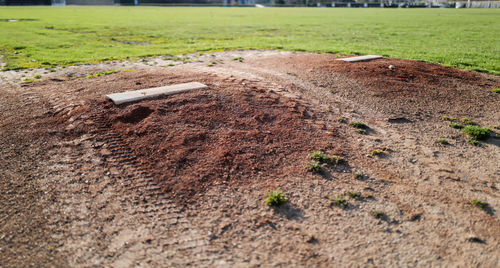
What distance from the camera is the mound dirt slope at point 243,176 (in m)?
3.15

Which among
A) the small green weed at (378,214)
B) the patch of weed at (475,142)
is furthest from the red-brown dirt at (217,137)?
the patch of weed at (475,142)

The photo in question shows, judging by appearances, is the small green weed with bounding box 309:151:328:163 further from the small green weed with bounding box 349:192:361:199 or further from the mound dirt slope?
the small green weed with bounding box 349:192:361:199

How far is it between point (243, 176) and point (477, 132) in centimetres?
389

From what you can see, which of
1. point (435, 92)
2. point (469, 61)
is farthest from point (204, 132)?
point (469, 61)

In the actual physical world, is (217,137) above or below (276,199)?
above

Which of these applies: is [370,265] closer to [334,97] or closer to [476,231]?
[476,231]

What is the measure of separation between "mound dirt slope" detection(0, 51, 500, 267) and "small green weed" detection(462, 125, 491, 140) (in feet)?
0.76

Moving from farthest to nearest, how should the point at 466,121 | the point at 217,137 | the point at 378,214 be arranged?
1. the point at 466,121
2. the point at 217,137
3. the point at 378,214

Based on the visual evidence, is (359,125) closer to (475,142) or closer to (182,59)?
(475,142)

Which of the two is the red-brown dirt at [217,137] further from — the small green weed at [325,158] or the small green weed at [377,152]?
the small green weed at [377,152]

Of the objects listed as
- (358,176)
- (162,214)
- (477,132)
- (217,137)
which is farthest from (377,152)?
(162,214)

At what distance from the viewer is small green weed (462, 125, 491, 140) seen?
17.9 feet

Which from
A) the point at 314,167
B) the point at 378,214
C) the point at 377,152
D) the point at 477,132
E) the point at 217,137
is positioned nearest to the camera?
the point at 378,214

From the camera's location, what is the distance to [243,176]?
13.9 feet
